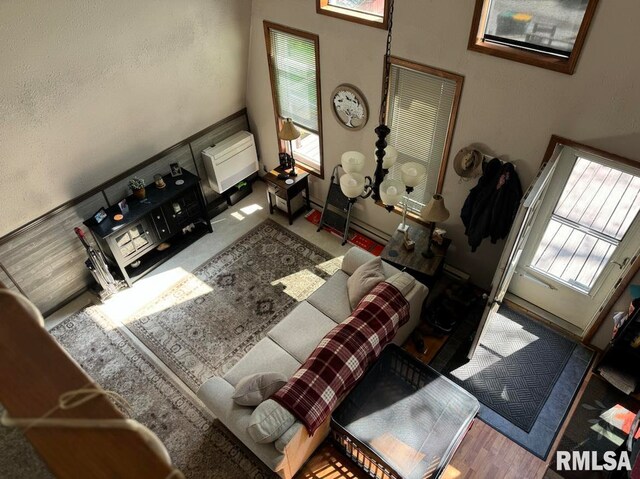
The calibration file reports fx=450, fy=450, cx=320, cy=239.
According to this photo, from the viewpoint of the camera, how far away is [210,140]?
18.2ft

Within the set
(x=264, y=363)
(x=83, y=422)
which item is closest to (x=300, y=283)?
(x=264, y=363)

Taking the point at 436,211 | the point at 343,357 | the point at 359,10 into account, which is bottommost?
the point at 343,357

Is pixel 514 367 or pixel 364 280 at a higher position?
pixel 364 280

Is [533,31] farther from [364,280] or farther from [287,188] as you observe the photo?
[287,188]

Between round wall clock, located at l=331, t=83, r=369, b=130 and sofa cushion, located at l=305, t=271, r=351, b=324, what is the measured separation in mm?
1626

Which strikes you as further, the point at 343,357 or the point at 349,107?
the point at 349,107

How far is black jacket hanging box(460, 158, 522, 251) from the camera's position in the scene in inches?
153

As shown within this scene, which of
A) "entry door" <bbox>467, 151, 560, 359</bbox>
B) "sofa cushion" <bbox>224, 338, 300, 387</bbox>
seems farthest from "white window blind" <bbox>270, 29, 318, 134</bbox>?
"sofa cushion" <bbox>224, 338, 300, 387</bbox>

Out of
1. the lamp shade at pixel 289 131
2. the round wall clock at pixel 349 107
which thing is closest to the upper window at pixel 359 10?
the round wall clock at pixel 349 107

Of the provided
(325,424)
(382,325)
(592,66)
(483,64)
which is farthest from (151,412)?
(592,66)

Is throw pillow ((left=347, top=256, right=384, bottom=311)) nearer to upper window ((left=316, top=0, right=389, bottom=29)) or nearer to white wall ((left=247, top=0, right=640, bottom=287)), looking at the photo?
white wall ((left=247, top=0, right=640, bottom=287))

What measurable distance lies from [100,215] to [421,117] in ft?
11.0

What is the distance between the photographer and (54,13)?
3482mm

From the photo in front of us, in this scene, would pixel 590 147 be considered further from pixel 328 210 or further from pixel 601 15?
pixel 328 210
